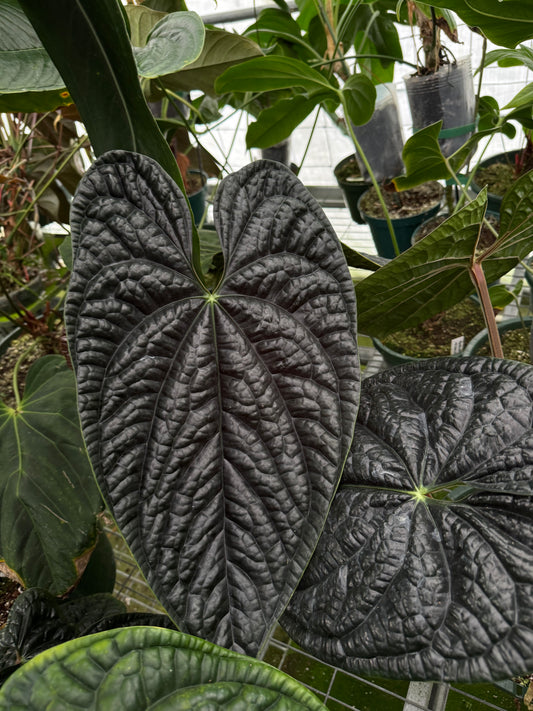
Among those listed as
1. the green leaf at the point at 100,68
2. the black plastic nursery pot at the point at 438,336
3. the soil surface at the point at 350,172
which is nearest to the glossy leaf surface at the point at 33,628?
the green leaf at the point at 100,68

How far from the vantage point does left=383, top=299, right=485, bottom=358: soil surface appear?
4.04 ft

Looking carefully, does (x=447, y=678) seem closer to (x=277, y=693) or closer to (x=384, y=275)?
(x=277, y=693)

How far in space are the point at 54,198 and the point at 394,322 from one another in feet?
3.86

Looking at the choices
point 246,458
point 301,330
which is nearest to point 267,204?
point 301,330

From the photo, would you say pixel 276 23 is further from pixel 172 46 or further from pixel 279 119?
pixel 172 46

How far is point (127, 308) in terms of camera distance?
21.3 inches

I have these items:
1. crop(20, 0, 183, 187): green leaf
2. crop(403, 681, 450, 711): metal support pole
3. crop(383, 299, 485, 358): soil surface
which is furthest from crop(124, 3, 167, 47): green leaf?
crop(403, 681, 450, 711): metal support pole

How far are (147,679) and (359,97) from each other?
1022 millimetres

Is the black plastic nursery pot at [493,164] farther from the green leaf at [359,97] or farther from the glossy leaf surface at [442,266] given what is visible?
the glossy leaf surface at [442,266]

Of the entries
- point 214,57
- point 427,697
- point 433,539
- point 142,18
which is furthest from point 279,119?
point 427,697

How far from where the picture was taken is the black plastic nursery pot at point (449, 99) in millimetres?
1092

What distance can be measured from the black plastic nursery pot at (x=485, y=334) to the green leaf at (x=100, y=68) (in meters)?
0.73

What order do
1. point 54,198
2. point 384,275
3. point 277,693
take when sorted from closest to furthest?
1. point 277,693
2. point 384,275
3. point 54,198

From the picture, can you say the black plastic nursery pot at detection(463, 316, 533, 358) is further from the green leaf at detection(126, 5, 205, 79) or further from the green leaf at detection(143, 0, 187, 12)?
the green leaf at detection(143, 0, 187, 12)
